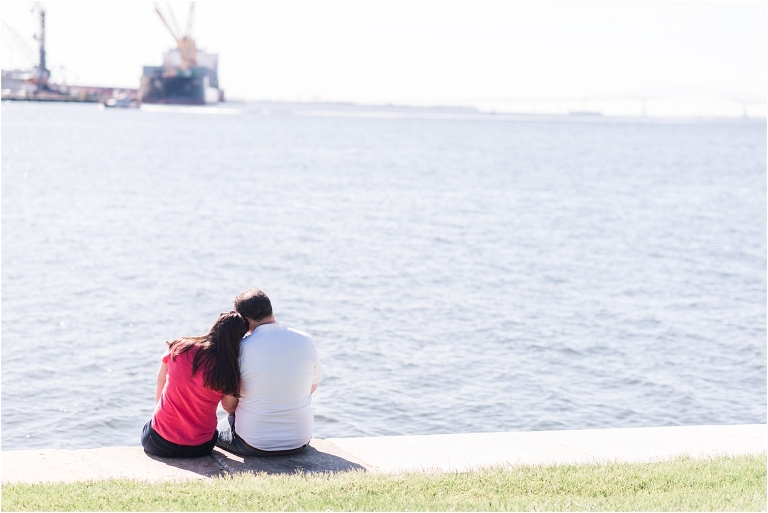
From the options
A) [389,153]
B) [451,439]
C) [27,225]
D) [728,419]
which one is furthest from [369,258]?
[389,153]

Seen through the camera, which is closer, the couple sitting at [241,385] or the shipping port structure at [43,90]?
the couple sitting at [241,385]

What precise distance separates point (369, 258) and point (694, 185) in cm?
3072

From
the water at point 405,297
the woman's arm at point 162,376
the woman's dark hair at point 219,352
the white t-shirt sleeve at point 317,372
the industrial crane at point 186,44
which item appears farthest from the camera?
the industrial crane at point 186,44

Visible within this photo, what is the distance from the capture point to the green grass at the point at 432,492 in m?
4.70

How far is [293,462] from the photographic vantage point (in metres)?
5.71

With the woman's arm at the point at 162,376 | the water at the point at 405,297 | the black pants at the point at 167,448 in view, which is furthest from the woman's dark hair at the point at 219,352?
the water at the point at 405,297

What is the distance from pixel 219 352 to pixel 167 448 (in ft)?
2.30

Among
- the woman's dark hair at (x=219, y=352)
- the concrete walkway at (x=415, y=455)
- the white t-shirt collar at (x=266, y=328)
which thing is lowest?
the concrete walkway at (x=415, y=455)

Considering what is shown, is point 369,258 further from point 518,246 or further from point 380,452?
point 380,452

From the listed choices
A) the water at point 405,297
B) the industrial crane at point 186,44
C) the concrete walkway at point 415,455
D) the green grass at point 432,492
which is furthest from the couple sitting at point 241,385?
the industrial crane at point 186,44

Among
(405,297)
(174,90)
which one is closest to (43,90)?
(174,90)

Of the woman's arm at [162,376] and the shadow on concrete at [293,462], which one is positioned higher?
the woman's arm at [162,376]

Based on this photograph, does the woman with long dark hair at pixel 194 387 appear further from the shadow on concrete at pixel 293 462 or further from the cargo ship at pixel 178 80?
the cargo ship at pixel 178 80

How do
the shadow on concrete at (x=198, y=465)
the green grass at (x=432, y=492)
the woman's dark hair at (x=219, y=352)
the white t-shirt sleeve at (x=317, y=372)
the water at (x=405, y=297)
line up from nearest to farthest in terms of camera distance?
the green grass at (x=432, y=492) < the shadow on concrete at (x=198, y=465) < the woman's dark hair at (x=219, y=352) < the white t-shirt sleeve at (x=317, y=372) < the water at (x=405, y=297)
